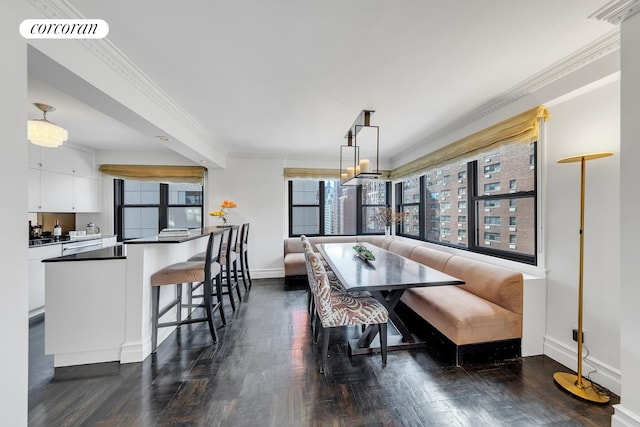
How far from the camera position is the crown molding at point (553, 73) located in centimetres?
162

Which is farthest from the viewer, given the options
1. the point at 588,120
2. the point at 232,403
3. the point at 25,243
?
the point at 588,120

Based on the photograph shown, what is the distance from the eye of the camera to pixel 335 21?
1.41 metres

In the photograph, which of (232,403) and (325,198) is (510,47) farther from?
(325,198)

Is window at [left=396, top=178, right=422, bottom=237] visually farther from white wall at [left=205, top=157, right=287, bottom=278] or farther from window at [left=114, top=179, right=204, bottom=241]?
window at [left=114, top=179, right=204, bottom=241]

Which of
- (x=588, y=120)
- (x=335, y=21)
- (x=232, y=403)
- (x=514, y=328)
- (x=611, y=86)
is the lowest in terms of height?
(x=232, y=403)

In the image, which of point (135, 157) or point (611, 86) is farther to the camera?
point (135, 157)

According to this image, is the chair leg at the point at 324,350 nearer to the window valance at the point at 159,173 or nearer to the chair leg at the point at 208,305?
the chair leg at the point at 208,305

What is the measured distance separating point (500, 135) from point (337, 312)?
7.79 feet

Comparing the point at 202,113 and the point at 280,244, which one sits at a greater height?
the point at 202,113

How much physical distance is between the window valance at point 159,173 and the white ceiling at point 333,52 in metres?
1.50

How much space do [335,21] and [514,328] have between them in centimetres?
278

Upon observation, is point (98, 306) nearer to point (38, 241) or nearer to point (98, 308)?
point (98, 308)

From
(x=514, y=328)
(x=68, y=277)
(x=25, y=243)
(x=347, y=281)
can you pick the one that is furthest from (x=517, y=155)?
(x=68, y=277)

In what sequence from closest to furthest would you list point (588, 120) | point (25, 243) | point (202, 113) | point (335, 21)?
point (25, 243)
point (335, 21)
point (588, 120)
point (202, 113)
